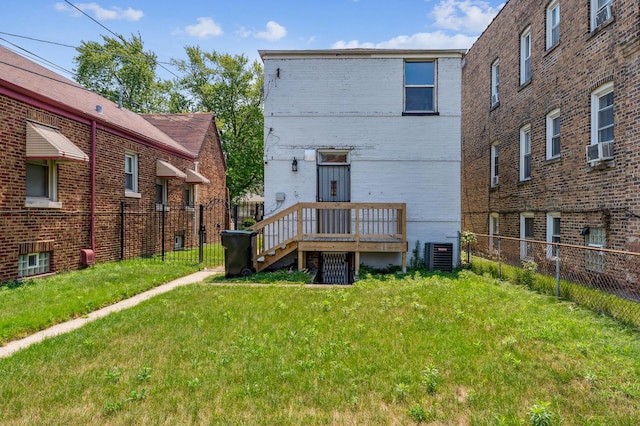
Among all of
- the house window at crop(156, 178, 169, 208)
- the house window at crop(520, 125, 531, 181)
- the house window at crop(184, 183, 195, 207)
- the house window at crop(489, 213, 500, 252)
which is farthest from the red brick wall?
the house window at crop(489, 213, 500, 252)

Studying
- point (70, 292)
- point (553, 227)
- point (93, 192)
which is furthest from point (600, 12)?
point (93, 192)

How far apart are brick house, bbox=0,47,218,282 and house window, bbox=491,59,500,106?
12.7 metres

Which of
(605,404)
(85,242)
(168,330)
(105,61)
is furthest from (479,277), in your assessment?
(105,61)

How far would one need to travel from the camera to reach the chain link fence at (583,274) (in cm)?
560

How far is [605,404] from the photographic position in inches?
119

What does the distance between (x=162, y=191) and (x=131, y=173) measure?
2028mm

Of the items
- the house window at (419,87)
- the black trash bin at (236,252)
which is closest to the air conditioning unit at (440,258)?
the house window at (419,87)

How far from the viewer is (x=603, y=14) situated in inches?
306

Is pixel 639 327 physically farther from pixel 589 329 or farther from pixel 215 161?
pixel 215 161

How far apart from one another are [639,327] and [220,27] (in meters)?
12.2

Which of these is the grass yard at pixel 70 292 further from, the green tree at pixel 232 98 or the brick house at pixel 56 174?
the green tree at pixel 232 98

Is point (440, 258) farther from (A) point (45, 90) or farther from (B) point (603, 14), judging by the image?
(A) point (45, 90)

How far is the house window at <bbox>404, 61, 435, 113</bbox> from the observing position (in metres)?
10.2

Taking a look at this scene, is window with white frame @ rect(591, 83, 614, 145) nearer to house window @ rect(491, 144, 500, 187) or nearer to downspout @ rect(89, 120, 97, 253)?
house window @ rect(491, 144, 500, 187)
